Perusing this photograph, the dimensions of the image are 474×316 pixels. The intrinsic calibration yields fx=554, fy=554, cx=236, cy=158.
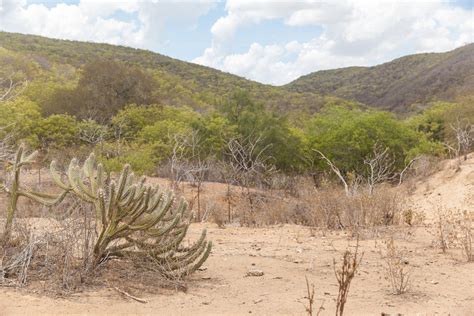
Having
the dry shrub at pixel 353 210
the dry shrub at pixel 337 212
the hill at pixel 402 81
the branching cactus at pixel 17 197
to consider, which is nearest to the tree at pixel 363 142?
the dry shrub at pixel 337 212

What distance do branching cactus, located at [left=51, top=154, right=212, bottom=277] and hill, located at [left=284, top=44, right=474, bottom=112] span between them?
54241mm

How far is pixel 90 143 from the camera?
2364 cm

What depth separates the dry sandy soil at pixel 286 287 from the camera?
541 cm

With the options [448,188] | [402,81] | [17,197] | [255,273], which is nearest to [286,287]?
[255,273]

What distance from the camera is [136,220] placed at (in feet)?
20.7

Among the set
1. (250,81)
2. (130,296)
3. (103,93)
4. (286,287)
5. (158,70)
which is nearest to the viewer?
(130,296)

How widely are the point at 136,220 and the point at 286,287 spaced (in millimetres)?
1864

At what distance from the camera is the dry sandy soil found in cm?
541

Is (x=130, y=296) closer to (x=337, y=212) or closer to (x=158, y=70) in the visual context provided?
(x=337, y=212)

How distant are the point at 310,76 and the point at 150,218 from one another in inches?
4439

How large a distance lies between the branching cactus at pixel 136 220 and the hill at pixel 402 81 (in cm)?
5424

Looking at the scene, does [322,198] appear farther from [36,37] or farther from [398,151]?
[36,37]

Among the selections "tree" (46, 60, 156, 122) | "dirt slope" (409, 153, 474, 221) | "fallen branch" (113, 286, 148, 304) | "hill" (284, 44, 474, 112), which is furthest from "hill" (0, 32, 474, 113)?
"fallen branch" (113, 286, 148, 304)

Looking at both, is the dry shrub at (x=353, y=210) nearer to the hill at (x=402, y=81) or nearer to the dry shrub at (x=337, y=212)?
the dry shrub at (x=337, y=212)
